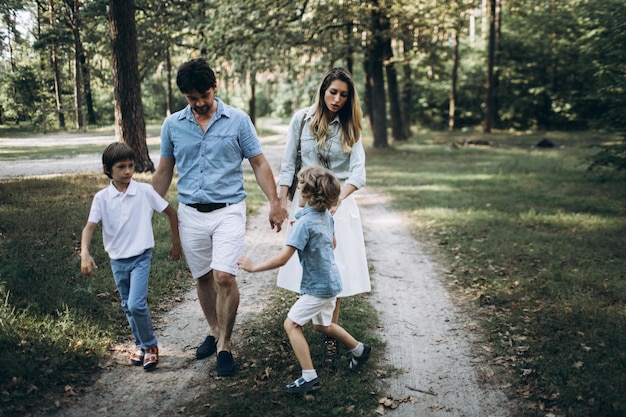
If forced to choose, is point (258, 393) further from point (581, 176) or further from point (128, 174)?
point (581, 176)

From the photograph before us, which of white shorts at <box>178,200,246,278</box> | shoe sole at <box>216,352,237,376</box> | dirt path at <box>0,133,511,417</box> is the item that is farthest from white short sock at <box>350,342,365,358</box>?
white shorts at <box>178,200,246,278</box>

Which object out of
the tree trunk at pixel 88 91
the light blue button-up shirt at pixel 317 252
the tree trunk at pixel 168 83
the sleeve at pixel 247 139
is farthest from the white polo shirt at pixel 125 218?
the tree trunk at pixel 168 83

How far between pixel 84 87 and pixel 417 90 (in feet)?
109

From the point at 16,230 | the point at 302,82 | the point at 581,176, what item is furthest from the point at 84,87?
the point at 581,176

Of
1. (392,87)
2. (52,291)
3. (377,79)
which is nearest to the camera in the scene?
(52,291)

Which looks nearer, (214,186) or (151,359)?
(214,186)

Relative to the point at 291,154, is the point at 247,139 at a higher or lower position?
higher

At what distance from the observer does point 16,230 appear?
644 cm

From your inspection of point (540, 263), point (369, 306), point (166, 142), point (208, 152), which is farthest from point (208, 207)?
point (540, 263)

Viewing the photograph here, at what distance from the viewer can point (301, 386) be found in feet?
12.8

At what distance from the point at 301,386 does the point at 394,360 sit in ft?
3.72

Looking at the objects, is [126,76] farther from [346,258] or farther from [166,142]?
[346,258]

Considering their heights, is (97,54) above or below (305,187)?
above

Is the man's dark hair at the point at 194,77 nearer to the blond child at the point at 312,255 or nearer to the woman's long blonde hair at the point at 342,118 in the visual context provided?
the woman's long blonde hair at the point at 342,118
